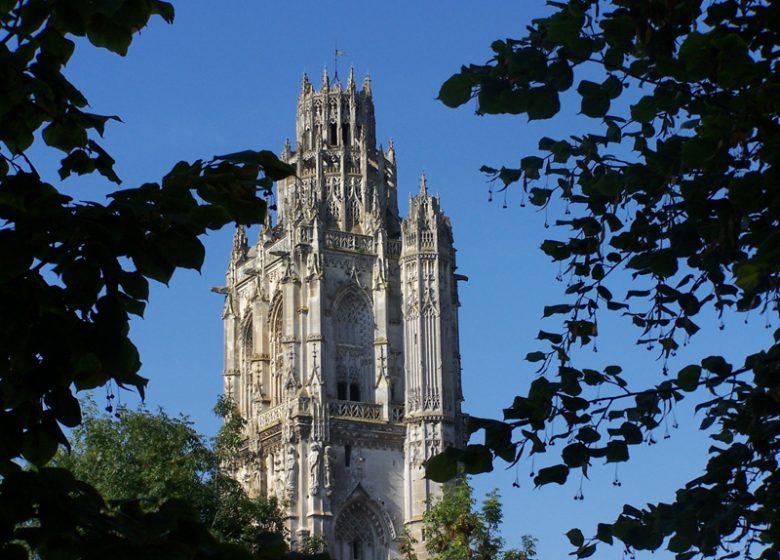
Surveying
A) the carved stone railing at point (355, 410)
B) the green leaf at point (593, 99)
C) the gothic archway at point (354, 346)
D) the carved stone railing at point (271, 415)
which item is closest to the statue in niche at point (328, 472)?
the carved stone railing at point (355, 410)

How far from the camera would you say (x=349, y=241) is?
5778cm

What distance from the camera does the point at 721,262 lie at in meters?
9.40

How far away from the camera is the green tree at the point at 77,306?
249 inches

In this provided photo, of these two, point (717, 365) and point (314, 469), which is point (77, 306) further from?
point (314, 469)

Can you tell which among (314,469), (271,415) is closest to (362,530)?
(314,469)

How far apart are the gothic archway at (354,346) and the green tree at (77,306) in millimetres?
49291

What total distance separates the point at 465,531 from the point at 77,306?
40436mm

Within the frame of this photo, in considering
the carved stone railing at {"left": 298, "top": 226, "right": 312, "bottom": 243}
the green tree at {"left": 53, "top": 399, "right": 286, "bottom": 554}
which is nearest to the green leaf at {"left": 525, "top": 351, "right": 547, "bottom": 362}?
the green tree at {"left": 53, "top": 399, "right": 286, "bottom": 554}

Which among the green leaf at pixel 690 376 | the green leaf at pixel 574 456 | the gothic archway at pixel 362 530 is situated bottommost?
the green leaf at pixel 574 456

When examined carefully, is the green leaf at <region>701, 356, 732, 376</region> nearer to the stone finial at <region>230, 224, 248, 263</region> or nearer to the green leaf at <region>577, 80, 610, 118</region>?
the green leaf at <region>577, 80, 610, 118</region>

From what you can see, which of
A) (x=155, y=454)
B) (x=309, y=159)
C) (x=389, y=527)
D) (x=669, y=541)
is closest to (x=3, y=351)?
(x=669, y=541)

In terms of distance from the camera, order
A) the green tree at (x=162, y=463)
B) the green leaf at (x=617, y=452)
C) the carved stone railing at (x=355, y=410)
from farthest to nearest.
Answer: the carved stone railing at (x=355, y=410)
the green tree at (x=162, y=463)
the green leaf at (x=617, y=452)

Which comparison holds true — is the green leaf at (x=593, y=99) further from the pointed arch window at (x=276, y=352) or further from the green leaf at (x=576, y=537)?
the pointed arch window at (x=276, y=352)

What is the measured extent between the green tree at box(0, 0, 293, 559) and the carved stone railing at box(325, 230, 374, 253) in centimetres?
5024
